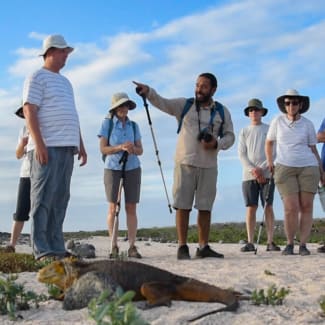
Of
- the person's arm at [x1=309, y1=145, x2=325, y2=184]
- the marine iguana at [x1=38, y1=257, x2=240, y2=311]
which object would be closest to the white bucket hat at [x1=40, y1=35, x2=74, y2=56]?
the marine iguana at [x1=38, y1=257, x2=240, y2=311]

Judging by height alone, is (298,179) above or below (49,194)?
above

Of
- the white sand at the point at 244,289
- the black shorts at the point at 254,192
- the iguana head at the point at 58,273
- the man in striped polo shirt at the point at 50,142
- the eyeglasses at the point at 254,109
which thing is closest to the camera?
the white sand at the point at 244,289

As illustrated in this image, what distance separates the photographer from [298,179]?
9922 millimetres

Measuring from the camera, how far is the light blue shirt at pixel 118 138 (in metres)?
10.0

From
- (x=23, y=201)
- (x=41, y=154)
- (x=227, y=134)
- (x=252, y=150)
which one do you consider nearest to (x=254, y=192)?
(x=252, y=150)

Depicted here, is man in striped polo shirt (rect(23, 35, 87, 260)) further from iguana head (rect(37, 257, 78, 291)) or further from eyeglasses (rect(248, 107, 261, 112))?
eyeglasses (rect(248, 107, 261, 112))

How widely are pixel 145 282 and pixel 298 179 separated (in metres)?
5.17

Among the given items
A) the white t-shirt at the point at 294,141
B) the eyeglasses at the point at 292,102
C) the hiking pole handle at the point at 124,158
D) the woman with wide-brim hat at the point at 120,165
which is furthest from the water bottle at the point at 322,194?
the hiking pole handle at the point at 124,158

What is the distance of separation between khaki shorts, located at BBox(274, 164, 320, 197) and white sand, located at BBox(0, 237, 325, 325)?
3.29 feet

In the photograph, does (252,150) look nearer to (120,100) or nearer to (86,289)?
(120,100)

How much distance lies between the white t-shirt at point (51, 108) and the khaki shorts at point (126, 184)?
186cm

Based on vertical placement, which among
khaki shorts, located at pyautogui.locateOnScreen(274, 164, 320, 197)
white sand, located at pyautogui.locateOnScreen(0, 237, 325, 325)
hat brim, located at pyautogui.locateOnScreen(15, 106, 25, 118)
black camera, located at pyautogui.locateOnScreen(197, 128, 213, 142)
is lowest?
white sand, located at pyautogui.locateOnScreen(0, 237, 325, 325)

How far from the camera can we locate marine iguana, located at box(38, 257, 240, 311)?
512 cm

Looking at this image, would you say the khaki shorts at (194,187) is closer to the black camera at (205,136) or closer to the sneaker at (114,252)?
the black camera at (205,136)
